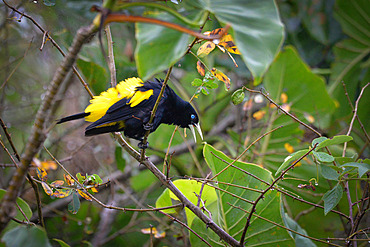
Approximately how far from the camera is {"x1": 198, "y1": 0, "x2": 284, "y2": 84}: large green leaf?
0.70 meters

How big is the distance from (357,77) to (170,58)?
2889 mm

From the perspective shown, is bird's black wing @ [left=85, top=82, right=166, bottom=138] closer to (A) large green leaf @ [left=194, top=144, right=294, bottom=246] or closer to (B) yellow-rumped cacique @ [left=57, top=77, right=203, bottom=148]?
(B) yellow-rumped cacique @ [left=57, top=77, right=203, bottom=148]

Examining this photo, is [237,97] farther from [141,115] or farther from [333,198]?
[141,115]

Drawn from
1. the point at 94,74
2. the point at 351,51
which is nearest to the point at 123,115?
the point at 94,74

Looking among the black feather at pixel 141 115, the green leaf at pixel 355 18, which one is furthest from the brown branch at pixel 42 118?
the green leaf at pixel 355 18

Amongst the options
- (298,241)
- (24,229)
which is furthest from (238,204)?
(24,229)

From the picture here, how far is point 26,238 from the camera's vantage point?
878mm

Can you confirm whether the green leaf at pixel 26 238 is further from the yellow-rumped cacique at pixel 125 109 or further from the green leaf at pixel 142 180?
the green leaf at pixel 142 180

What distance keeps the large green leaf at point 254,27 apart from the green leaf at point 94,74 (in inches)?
57.4

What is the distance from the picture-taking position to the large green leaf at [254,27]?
70 centimetres

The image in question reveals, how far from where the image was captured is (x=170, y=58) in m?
0.74

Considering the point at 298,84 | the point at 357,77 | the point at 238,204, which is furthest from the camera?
the point at 357,77

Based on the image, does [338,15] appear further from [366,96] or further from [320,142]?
[320,142]

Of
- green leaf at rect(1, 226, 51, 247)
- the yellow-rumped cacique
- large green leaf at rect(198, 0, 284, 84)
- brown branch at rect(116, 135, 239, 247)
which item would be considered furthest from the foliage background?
green leaf at rect(1, 226, 51, 247)
